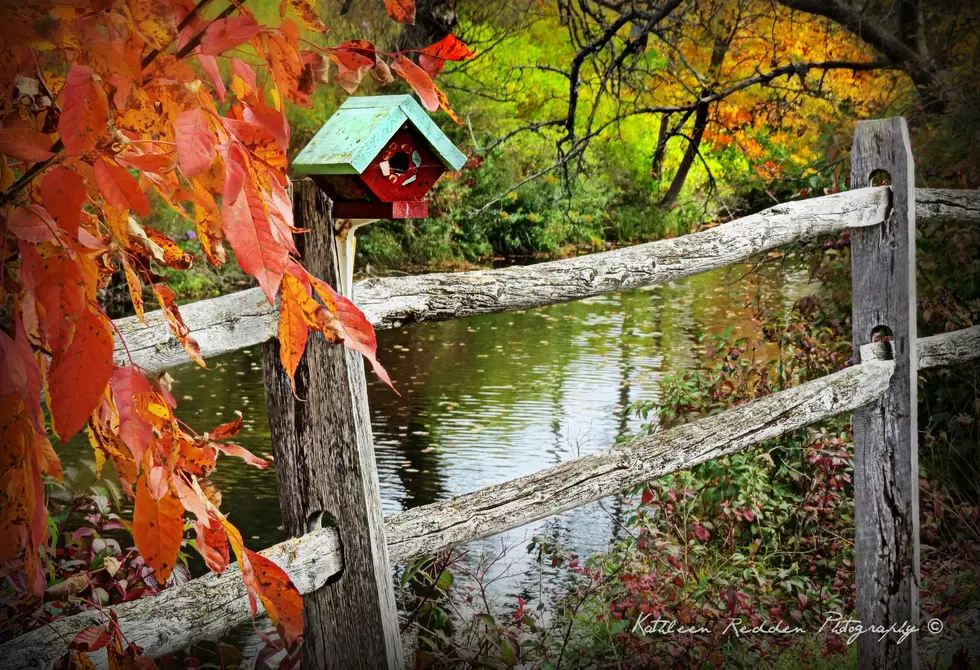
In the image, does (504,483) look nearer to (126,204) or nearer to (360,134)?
(360,134)

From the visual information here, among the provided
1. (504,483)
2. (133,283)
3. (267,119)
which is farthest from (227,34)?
(504,483)

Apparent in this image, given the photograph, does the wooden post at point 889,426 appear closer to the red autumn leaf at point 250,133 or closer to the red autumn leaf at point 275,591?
the red autumn leaf at point 275,591

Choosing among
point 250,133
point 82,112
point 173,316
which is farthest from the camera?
point 173,316

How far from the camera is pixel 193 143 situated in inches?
31.1

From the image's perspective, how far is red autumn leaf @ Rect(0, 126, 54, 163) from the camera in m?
0.83

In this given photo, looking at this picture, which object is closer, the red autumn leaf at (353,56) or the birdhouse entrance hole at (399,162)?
the red autumn leaf at (353,56)

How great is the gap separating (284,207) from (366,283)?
0.73 metres

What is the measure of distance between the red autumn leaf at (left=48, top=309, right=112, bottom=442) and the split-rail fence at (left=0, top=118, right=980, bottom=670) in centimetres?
56

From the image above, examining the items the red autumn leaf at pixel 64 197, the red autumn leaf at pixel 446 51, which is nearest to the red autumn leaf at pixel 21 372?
the red autumn leaf at pixel 64 197

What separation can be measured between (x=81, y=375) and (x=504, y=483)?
1.20m

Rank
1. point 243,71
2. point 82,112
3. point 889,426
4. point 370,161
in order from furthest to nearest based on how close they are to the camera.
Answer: point 889,426, point 370,161, point 243,71, point 82,112

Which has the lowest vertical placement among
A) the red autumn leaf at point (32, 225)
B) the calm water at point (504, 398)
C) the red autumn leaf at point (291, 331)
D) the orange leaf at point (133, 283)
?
the calm water at point (504, 398)

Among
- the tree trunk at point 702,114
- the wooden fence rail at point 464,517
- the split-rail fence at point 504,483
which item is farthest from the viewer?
the tree trunk at point 702,114

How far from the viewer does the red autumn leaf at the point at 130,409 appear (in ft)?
3.00
